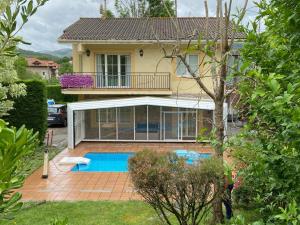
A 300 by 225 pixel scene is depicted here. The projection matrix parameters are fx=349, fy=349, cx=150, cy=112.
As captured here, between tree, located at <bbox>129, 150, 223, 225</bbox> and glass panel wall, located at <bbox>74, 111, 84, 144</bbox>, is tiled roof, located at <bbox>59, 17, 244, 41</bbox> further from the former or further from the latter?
tree, located at <bbox>129, 150, 223, 225</bbox>

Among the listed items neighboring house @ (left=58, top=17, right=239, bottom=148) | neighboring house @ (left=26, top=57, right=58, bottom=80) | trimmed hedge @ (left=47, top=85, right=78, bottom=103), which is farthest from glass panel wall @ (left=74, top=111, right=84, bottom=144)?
neighboring house @ (left=26, top=57, right=58, bottom=80)

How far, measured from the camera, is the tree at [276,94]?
2074mm

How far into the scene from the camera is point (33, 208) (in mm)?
9812

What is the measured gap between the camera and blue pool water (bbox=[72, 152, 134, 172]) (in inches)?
604

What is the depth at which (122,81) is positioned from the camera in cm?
2212

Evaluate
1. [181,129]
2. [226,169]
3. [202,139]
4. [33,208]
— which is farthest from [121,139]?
[226,169]

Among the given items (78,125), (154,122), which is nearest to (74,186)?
(78,125)

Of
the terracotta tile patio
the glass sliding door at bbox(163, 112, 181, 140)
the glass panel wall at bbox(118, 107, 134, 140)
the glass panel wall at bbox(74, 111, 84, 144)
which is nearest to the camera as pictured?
the terracotta tile patio

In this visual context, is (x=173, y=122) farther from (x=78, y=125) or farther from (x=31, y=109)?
(x=31, y=109)

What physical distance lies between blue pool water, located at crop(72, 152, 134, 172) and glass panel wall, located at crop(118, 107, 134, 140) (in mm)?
2735

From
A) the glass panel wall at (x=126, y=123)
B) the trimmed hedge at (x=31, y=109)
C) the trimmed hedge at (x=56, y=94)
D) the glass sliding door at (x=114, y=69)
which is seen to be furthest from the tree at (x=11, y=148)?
the trimmed hedge at (x=56, y=94)

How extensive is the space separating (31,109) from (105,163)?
500 cm

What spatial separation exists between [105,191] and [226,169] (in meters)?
9.07

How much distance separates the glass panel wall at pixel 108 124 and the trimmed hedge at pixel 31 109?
11.7 ft
